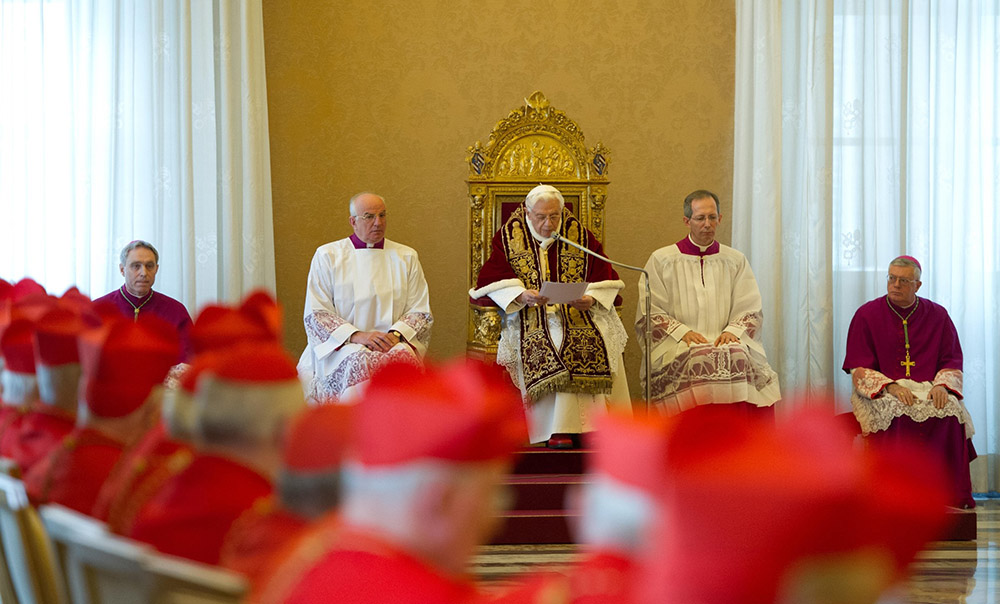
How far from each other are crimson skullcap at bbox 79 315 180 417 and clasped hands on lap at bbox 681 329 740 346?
5.58 metres

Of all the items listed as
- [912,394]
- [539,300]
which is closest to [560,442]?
[539,300]

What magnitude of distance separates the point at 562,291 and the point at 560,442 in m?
0.96

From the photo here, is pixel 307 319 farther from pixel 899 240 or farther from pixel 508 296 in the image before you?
pixel 899 240

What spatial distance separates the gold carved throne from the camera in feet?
25.0

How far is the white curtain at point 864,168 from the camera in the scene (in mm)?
8094

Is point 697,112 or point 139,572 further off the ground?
Result: point 697,112

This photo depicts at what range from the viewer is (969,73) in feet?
26.8

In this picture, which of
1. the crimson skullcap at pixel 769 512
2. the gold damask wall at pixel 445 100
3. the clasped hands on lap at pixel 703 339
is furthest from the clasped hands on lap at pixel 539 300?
the crimson skullcap at pixel 769 512

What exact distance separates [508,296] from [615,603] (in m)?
5.86

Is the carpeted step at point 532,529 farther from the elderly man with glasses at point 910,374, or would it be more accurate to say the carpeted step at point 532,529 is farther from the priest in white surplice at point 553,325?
the elderly man with glasses at point 910,374

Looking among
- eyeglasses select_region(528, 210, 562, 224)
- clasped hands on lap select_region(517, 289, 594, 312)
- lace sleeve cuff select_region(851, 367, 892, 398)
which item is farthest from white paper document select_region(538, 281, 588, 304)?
lace sleeve cuff select_region(851, 367, 892, 398)

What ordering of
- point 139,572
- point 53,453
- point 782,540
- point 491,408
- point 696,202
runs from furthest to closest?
point 696,202, point 53,453, point 139,572, point 491,408, point 782,540

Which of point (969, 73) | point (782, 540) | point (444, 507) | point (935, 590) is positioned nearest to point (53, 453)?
point (444, 507)

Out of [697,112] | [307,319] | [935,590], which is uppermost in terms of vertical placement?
[697,112]
